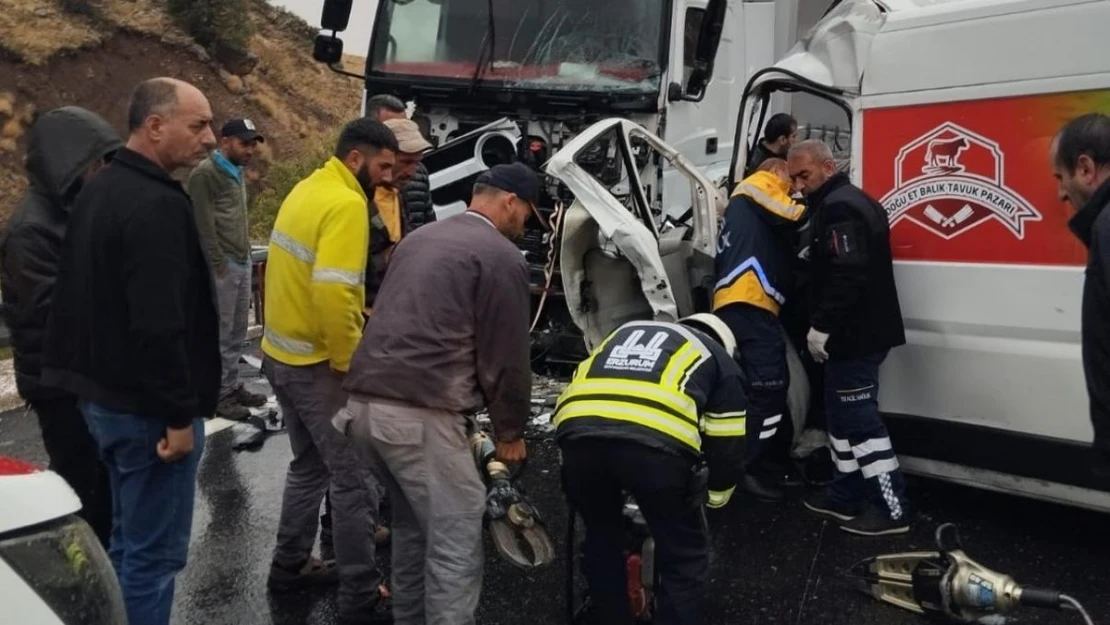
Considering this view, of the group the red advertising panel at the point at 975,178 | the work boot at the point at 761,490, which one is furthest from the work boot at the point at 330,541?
the red advertising panel at the point at 975,178

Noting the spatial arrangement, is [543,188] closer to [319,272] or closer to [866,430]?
[866,430]

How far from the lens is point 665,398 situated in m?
3.38

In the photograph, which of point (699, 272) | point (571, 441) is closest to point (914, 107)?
point (699, 272)

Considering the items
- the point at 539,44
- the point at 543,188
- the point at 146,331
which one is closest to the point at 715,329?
the point at 146,331

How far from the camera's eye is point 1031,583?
4301 mm

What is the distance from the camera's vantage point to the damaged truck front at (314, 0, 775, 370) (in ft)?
21.5

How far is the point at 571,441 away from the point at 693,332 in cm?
57

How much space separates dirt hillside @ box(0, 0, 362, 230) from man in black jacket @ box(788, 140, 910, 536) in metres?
15.1

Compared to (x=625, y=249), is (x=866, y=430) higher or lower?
lower

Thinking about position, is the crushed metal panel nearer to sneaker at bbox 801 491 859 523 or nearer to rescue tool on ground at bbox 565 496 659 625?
sneaker at bbox 801 491 859 523

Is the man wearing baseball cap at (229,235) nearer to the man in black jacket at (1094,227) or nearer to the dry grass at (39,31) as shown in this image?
the man in black jacket at (1094,227)

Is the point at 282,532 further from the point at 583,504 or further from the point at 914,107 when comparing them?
the point at 914,107

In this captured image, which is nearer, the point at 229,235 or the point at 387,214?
the point at 387,214

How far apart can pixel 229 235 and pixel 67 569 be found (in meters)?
4.70
